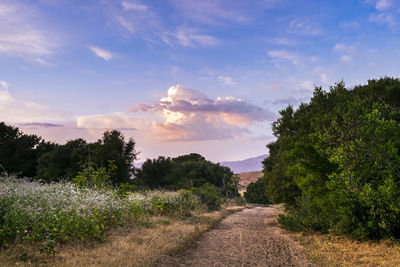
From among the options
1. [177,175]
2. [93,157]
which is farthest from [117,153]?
[177,175]

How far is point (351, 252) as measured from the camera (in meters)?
9.84

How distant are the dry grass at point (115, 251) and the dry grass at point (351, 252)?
439 centimetres

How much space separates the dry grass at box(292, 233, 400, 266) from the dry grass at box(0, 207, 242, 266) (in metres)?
4.39

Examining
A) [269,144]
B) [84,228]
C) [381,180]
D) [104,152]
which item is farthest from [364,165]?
[104,152]

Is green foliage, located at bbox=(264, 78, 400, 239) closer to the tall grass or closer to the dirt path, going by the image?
the dirt path

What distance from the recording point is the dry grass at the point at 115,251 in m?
7.34

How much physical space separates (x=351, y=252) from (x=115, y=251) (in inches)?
285

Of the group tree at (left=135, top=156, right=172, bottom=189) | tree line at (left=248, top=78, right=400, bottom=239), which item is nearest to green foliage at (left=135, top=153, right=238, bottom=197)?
tree at (left=135, top=156, right=172, bottom=189)

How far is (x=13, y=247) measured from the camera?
8.12m

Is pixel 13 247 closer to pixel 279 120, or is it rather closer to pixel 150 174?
pixel 279 120

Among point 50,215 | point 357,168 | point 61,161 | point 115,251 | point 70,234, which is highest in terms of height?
point 61,161

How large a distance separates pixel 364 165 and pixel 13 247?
1039 centimetres

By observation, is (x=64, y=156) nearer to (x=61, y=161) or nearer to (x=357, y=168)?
(x=61, y=161)

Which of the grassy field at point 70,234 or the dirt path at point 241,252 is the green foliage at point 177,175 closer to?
the dirt path at point 241,252
